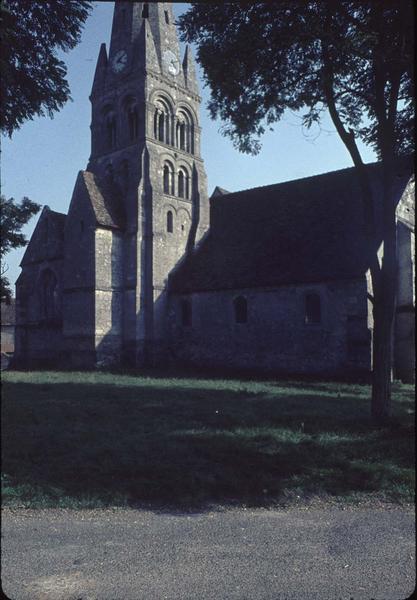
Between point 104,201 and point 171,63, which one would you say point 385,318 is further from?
point 171,63

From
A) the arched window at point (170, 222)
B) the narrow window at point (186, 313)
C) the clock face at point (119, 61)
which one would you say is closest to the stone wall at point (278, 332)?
→ the narrow window at point (186, 313)

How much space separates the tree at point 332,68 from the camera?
402 inches

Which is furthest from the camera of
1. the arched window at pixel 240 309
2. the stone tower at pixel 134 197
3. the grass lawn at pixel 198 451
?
the stone tower at pixel 134 197

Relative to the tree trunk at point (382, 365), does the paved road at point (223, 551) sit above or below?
below

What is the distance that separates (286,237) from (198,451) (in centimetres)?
1913

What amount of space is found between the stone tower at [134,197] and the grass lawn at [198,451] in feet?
42.0

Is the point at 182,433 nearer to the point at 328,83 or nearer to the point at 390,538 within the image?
the point at 390,538

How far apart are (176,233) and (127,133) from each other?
7751mm

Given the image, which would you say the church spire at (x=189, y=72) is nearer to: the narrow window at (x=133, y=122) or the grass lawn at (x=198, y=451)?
the narrow window at (x=133, y=122)

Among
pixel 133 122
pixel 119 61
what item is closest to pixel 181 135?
pixel 133 122

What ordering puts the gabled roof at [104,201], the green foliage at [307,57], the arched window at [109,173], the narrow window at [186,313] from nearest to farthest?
the green foliage at [307,57] → the gabled roof at [104,201] → the narrow window at [186,313] → the arched window at [109,173]

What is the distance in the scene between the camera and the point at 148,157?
1120 inches

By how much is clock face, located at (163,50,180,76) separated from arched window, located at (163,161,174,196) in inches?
280

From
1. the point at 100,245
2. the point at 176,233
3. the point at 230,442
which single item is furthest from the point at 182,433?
the point at 176,233
